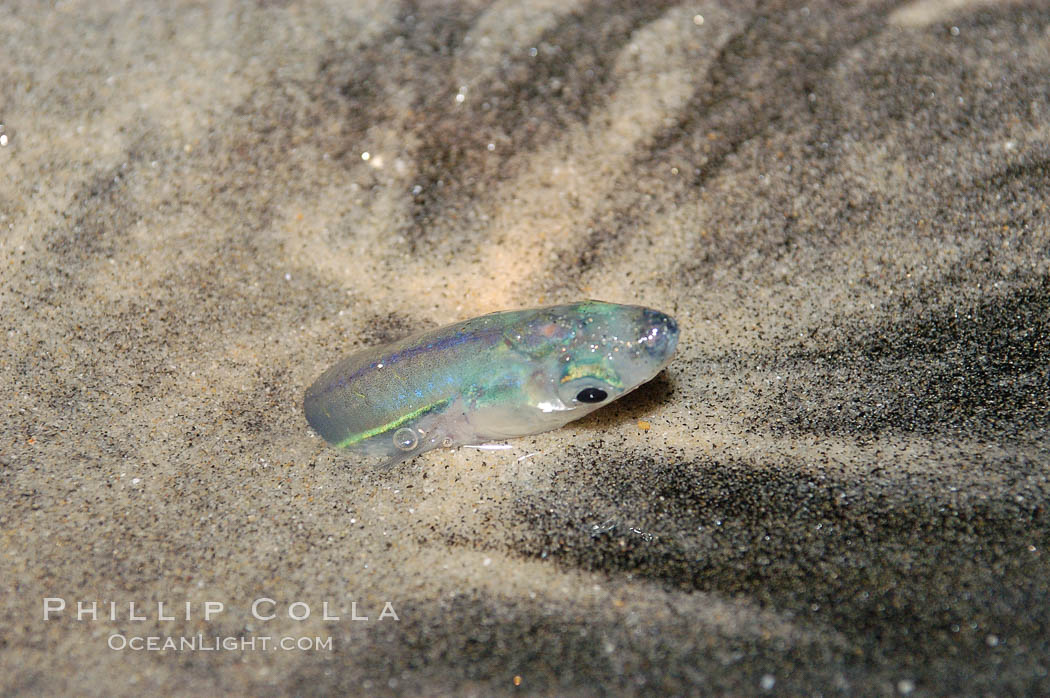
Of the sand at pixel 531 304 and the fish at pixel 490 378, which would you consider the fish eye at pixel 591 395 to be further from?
the sand at pixel 531 304

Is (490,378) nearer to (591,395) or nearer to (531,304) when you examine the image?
(591,395)

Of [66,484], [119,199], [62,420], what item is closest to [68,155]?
[119,199]

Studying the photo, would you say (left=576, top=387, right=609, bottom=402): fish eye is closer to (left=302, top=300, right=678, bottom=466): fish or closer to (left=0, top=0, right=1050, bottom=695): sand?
(left=302, top=300, right=678, bottom=466): fish

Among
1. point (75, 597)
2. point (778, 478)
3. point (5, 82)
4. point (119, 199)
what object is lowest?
point (778, 478)

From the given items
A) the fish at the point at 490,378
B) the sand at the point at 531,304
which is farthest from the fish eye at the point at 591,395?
the sand at the point at 531,304

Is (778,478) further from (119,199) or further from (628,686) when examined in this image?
(119,199)

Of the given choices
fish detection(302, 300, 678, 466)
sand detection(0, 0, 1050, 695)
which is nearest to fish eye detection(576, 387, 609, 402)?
fish detection(302, 300, 678, 466)

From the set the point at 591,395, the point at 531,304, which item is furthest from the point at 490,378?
the point at 531,304
